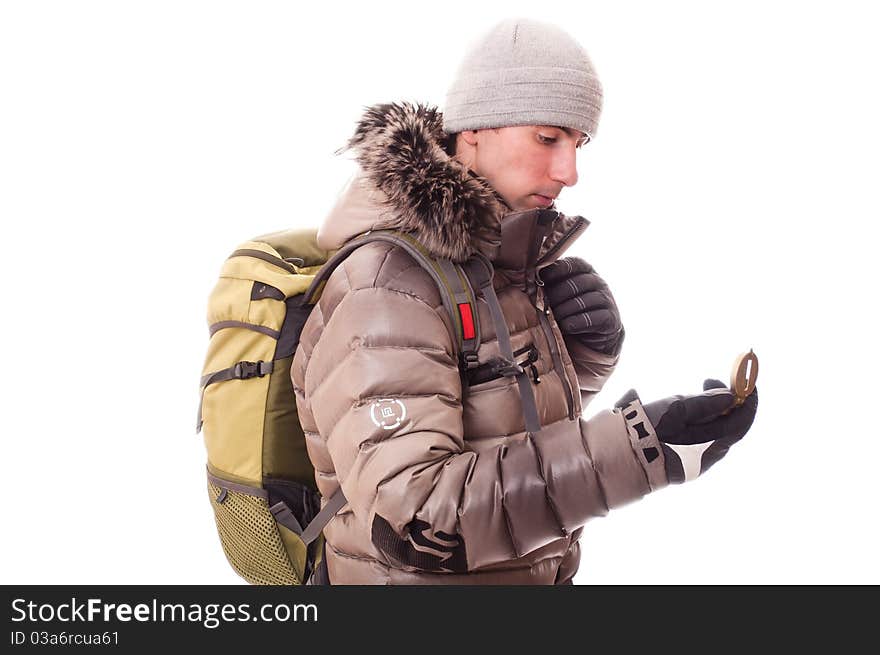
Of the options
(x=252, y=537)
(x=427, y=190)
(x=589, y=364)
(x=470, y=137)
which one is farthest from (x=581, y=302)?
(x=252, y=537)

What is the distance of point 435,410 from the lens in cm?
197

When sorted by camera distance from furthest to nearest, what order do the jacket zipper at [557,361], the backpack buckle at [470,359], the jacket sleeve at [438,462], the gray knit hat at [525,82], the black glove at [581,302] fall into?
1. the black glove at [581,302]
2. the jacket zipper at [557,361]
3. the gray knit hat at [525,82]
4. the backpack buckle at [470,359]
5. the jacket sleeve at [438,462]

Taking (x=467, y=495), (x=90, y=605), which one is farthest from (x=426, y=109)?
(x=90, y=605)

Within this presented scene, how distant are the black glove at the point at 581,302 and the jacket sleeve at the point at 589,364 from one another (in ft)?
0.08

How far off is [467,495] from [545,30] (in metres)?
1.17

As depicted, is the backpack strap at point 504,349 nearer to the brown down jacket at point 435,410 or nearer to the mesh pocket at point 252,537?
the brown down jacket at point 435,410

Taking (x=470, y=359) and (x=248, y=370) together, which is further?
(x=248, y=370)

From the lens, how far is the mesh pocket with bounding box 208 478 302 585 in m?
2.49

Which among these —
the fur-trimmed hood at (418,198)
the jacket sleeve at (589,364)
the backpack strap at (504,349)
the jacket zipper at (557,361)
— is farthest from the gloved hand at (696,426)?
the jacket sleeve at (589,364)

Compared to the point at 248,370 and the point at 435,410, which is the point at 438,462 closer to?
the point at 435,410

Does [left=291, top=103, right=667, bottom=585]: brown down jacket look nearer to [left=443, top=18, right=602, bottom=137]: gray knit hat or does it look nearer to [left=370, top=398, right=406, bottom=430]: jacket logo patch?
[left=370, top=398, right=406, bottom=430]: jacket logo patch

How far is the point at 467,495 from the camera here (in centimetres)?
191

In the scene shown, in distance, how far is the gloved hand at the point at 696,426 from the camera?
6.28 ft

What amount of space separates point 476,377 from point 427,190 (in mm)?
437
